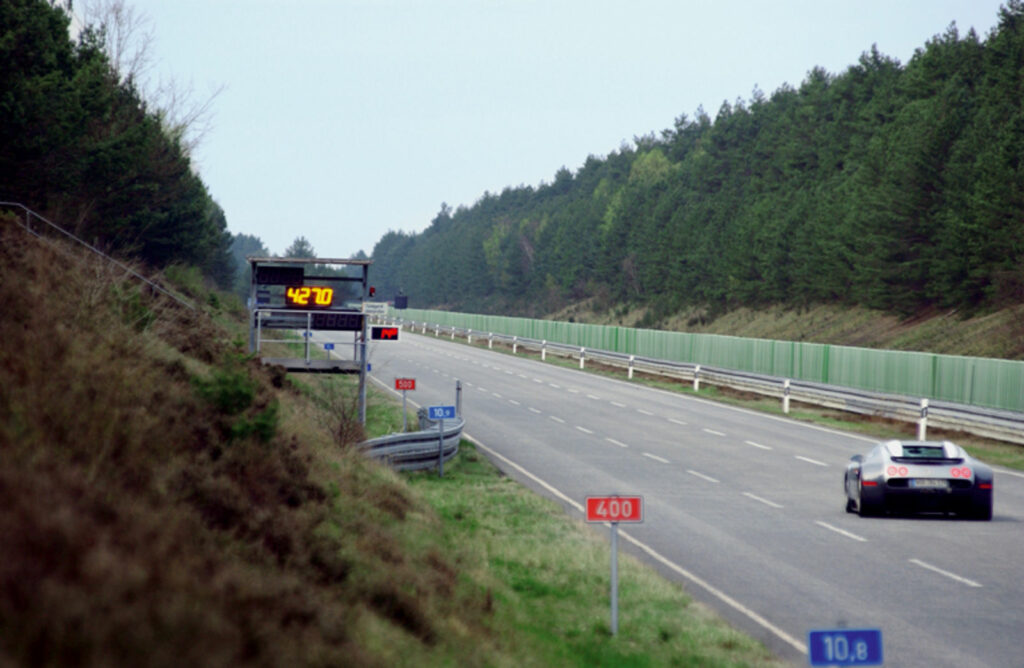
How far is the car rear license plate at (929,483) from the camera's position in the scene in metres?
17.4

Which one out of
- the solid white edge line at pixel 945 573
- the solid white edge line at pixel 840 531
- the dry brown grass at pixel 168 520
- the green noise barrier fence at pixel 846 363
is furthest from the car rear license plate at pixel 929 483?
the green noise barrier fence at pixel 846 363

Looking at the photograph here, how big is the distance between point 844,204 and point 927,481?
191ft

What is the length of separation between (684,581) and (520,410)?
24.2 m

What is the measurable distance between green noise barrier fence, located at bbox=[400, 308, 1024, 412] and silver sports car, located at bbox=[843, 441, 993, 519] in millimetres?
13512

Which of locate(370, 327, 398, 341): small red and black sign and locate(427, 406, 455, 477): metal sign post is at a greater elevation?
locate(370, 327, 398, 341): small red and black sign

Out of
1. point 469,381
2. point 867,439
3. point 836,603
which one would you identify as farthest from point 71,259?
point 469,381

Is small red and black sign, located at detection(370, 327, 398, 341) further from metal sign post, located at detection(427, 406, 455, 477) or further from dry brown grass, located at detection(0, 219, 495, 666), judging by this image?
dry brown grass, located at detection(0, 219, 495, 666)

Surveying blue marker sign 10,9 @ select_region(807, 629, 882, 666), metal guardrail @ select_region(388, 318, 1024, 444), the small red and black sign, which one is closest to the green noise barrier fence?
metal guardrail @ select_region(388, 318, 1024, 444)

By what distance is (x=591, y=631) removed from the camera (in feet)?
34.3

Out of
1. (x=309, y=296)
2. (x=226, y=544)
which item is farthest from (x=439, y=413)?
(x=226, y=544)

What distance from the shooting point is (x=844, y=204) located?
72.8 meters

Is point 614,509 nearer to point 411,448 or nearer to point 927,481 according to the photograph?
point 927,481

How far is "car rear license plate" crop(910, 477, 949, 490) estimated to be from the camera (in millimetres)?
17375

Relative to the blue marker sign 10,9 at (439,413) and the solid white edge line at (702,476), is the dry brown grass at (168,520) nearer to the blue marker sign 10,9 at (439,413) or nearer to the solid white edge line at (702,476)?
the blue marker sign 10,9 at (439,413)
